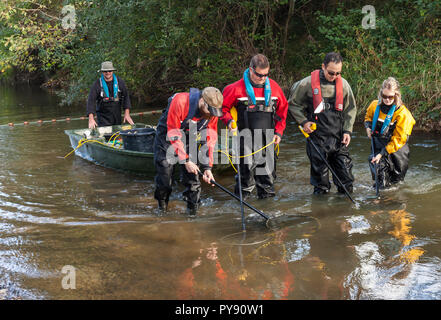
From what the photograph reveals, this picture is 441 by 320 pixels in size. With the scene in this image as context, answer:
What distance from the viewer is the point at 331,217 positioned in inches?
236

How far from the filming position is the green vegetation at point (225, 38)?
479 inches

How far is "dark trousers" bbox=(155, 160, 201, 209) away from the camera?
19.8ft

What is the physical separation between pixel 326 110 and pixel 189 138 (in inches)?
69.3

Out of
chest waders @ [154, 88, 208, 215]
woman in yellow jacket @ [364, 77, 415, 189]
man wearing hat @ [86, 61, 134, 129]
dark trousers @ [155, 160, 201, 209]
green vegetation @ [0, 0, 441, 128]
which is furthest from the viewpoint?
green vegetation @ [0, 0, 441, 128]

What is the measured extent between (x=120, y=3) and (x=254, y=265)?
10.4 meters

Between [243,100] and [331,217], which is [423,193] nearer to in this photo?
[331,217]

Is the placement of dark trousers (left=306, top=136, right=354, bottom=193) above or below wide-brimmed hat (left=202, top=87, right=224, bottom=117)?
below

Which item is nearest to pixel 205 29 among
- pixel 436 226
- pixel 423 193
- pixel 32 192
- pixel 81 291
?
pixel 32 192

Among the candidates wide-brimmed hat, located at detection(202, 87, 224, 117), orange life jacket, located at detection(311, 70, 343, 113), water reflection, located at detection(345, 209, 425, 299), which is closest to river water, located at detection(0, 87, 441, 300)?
water reflection, located at detection(345, 209, 425, 299)

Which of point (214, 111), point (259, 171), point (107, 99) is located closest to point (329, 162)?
point (259, 171)

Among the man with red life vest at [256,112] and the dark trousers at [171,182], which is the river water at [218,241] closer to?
the dark trousers at [171,182]

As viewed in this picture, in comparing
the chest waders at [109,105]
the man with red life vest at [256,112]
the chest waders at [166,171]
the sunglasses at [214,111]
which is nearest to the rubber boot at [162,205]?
the chest waders at [166,171]

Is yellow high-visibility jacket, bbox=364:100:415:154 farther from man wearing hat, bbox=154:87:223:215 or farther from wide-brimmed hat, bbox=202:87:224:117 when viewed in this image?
wide-brimmed hat, bbox=202:87:224:117

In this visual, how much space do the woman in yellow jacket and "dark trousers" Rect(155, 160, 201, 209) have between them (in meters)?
2.32
